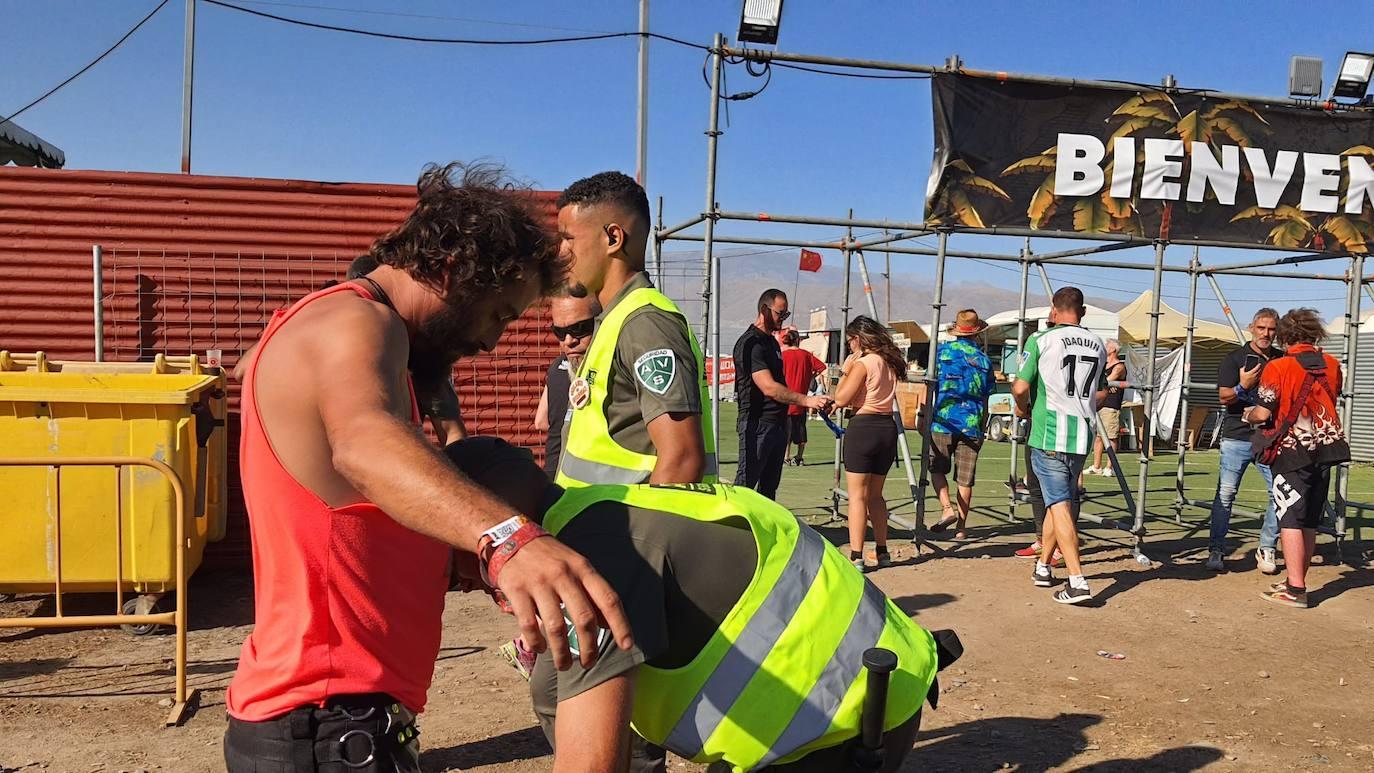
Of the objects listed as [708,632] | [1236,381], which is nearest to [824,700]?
[708,632]

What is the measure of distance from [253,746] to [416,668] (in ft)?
0.98

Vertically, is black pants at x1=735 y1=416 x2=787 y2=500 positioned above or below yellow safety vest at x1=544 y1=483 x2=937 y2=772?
below

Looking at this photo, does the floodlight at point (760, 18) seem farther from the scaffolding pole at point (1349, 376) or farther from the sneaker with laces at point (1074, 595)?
the scaffolding pole at point (1349, 376)

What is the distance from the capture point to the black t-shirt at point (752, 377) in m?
8.17

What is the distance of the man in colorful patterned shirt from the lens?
9.02 m

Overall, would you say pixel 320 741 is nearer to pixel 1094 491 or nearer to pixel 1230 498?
pixel 1230 498

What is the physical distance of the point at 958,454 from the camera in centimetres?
914

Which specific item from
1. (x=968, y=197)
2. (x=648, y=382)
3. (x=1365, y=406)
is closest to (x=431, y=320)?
(x=648, y=382)

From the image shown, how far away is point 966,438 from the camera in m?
9.03

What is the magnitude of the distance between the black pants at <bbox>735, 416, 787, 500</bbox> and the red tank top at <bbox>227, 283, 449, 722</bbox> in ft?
21.4

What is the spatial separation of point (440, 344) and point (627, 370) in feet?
3.96

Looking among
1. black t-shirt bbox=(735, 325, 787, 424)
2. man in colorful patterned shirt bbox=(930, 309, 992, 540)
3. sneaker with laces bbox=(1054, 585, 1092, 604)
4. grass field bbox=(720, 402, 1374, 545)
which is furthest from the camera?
grass field bbox=(720, 402, 1374, 545)

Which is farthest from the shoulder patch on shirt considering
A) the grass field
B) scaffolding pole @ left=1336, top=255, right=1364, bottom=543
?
scaffolding pole @ left=1336, top=255, right=1364, bottom=543

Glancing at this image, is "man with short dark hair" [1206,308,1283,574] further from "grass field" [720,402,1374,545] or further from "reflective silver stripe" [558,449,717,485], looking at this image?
"reflective silver stripe" [558,449,717,485]
